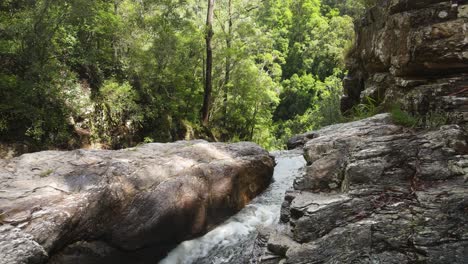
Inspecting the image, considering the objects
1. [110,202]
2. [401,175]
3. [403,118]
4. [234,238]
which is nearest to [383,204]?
[401,175]

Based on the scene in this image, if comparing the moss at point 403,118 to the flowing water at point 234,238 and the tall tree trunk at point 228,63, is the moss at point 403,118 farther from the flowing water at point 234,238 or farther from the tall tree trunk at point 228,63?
the tall tree trunk at point 228,63

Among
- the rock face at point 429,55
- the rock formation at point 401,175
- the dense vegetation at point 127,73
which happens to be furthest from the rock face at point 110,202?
the dense vegetation at point 127,73

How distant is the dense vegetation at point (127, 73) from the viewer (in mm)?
10312

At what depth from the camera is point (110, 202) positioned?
552cm

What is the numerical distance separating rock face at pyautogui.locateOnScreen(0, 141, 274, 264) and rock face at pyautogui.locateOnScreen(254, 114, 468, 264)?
169 centimetres

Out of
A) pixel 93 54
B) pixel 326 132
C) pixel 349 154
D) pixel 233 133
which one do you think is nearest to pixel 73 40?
pixel 93 54

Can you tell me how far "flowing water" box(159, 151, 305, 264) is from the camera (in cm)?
589

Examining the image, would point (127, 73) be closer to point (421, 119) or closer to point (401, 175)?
point (421, 119)

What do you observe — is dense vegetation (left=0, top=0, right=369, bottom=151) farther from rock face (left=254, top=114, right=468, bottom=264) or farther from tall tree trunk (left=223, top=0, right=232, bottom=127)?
rock face (left=254, top=114, right=468, bottom=264)

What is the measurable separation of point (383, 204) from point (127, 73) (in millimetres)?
12432

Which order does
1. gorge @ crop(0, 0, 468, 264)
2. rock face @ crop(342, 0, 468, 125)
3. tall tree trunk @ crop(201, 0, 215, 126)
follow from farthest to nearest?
tall tree trunk @ crop(201, 0, 215, 126) → rock face @ crop(342, 0, 468, 125) → gorge @ crop(0, 0, 468, 264)

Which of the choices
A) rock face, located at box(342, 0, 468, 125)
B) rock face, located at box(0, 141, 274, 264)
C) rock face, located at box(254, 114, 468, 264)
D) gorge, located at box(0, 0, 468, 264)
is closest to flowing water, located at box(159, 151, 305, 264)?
gorge, located at box(0, 0, 468, 264)

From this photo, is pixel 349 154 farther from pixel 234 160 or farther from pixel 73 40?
pixel 73 40

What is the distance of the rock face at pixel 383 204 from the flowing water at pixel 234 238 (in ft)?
3.17
